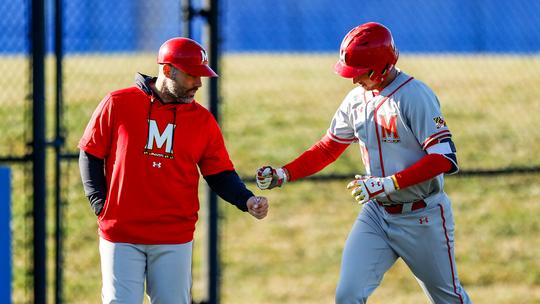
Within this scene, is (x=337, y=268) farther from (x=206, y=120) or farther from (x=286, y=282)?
(x=206, y=120)

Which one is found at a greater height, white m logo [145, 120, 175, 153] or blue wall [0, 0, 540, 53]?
blue wall [0, 0, 540, 53]

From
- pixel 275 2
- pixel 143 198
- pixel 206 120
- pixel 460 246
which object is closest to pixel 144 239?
pixel 143 198

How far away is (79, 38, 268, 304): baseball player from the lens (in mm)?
5102

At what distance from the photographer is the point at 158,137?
16.8 ft

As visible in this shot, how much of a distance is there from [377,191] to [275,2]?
142 inches

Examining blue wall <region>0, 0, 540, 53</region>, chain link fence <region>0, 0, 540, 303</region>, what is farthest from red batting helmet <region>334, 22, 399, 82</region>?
blue wall <region>0, 0, 540, 53</region>

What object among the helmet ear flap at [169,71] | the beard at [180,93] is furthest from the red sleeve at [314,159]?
the helmet ear flap at [169,71]

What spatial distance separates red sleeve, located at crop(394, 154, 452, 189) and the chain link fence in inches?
79.7

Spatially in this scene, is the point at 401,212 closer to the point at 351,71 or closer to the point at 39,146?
the point at 351,71

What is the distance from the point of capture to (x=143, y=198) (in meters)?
5.10

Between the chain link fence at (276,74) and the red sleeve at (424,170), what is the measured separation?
6.64 ft

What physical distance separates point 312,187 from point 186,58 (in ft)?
17.9

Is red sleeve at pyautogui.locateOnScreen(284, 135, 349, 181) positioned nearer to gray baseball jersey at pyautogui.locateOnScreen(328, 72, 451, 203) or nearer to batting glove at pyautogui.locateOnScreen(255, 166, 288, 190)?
batting glove at pyautogui.locateOnScreen(255, 166, 288, 190)

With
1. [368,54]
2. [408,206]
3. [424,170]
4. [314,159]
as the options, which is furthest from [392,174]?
[368,54]
